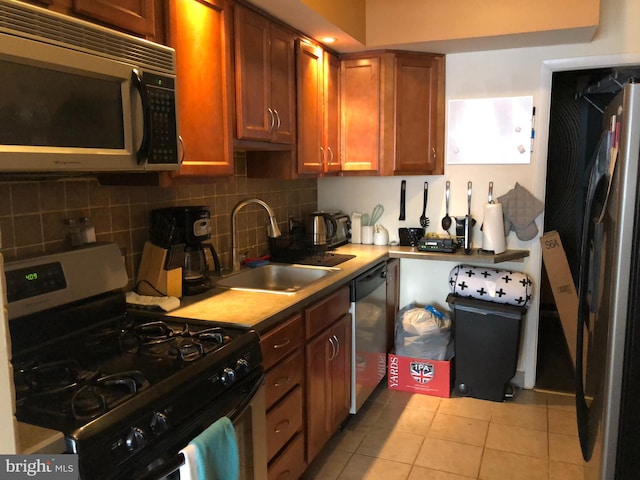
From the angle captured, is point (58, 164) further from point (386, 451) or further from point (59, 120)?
point (386, 451)

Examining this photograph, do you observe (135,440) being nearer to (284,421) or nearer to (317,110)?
(284,421)

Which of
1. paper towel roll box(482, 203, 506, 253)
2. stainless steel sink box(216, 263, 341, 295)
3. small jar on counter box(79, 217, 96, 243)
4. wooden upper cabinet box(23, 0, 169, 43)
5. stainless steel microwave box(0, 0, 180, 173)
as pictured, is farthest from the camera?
paper towel roll box(482, 203, 506, 253)

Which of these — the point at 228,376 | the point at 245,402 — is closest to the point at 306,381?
the point at 245,402

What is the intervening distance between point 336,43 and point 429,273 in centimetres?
163

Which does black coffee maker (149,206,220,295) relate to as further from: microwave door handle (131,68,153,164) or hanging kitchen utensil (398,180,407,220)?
hanging kitchen utensil (398,180,407,220)

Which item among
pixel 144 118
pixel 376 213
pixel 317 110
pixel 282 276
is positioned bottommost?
pixel 282 276

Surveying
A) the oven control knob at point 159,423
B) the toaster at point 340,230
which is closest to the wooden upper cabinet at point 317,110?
the toaster at point 340,230

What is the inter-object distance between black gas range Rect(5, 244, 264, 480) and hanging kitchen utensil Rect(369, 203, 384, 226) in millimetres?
2071

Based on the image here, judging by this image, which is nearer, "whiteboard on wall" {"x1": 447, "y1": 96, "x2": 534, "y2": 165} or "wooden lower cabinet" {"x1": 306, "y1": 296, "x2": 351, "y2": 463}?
"wooden lower cabinet" {"x1": 306, "y1": 296, "x2": 351, "y2": 463}

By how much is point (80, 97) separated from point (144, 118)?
20cm

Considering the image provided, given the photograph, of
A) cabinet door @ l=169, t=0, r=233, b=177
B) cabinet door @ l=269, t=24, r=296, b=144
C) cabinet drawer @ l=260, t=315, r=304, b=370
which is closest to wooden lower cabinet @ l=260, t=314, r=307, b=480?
cabinet drawer @ l=260, t=315, r=304, b=370

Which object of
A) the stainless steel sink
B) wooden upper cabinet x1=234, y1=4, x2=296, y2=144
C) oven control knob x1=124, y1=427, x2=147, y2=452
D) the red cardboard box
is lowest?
the red cardboard box

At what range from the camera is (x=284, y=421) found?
209 cm

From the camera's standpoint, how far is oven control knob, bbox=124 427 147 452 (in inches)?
46.9
